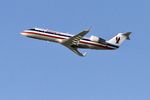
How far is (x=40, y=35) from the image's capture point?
181 meters

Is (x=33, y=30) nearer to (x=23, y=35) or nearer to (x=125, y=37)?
(x=23, y=35)

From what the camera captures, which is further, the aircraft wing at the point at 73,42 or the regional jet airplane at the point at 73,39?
the regional jet airplane at the point at 73,39

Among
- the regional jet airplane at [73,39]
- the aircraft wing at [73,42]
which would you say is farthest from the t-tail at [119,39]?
the aircraft wing at [73,42]

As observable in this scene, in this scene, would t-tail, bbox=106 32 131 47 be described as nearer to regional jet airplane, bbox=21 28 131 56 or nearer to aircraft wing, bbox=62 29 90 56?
regional jet airplane, bbox=21 28 131 56

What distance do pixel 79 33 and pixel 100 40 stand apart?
32.2 ft

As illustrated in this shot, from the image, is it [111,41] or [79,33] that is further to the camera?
[111,41]

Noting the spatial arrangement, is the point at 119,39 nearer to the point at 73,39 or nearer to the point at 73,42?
the point at 73,42

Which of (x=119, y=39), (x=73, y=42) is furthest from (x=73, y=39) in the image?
(x=119, y=39)

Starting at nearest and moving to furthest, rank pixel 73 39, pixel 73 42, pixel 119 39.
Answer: pixel 73 39
pixel 73 42
pixel 119 39

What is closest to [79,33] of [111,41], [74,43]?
[74,43]

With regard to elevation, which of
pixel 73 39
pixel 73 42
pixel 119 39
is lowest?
pixel 73 42

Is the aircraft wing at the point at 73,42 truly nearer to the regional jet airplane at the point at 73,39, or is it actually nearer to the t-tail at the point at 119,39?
the regional jet airplane at the point at 73,39

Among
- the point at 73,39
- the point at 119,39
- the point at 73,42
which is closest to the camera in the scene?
the point at 73,39

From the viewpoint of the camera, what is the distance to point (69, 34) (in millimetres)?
180625
